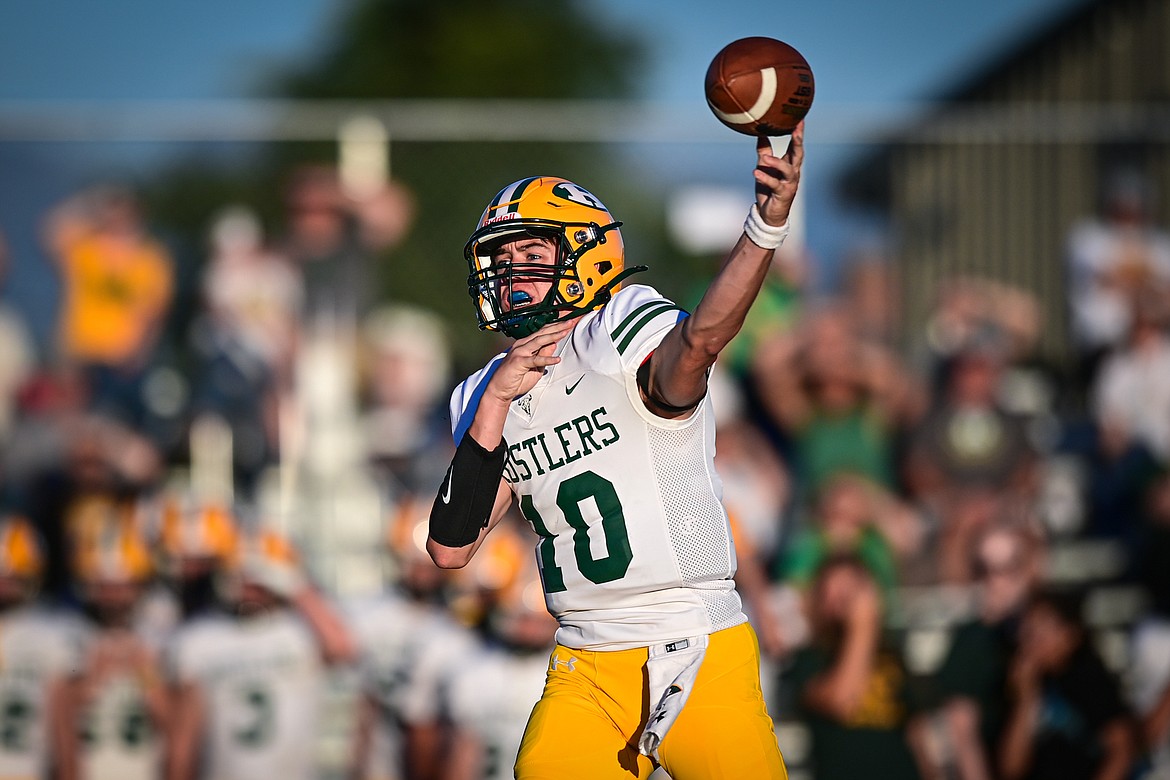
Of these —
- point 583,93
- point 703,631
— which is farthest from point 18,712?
point 583,93

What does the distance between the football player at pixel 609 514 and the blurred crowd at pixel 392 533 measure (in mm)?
3856

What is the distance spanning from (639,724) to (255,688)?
4.67m

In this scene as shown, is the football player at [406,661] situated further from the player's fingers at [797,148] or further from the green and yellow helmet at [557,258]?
the player's fingers at [797,148]

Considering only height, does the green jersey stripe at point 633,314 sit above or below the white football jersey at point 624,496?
above

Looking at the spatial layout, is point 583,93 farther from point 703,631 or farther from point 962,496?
point 703,631

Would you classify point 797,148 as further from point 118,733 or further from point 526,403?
point 118,733

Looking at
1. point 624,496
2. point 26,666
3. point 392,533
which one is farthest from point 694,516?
point 26,666

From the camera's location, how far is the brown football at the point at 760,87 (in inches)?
138

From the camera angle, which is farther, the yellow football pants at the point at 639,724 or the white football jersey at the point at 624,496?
the white football jersey at the point at 624,496

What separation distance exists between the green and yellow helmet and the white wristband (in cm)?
68

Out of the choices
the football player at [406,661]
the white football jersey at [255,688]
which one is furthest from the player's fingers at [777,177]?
the white football jersey at [255,688]

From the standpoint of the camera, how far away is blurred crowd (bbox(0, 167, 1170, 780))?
25.6 ft

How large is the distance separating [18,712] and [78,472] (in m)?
1.45

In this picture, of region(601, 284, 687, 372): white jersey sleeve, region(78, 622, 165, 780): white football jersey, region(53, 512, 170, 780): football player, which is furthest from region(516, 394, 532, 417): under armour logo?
region(78, 622, 165, 780): white football jersey
